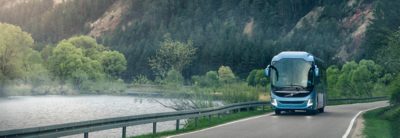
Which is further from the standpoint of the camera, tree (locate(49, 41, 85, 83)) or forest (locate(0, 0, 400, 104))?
tree (locate(49, 41, 85, 83))

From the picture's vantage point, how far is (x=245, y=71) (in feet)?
543

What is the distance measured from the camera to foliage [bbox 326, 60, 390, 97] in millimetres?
101938

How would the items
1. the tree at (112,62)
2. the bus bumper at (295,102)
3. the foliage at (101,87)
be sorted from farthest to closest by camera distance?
the tree at (112,62) < the foliage at (101,87) < the bus bumper at (295,102)

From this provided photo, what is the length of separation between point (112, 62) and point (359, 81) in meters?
52.8

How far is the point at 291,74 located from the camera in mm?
34062

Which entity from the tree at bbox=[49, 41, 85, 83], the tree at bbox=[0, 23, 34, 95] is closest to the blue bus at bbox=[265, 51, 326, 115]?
the tree at bbox=[0, 23, 34, 95]

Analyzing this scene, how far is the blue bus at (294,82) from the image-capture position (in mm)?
33562

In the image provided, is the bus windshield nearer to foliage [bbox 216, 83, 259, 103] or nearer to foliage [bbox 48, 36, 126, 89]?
foliage [bbox 216, 83, 259, 103]

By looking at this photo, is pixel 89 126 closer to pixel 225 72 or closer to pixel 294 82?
pixel 294 82

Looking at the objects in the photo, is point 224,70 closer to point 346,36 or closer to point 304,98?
point 346,36

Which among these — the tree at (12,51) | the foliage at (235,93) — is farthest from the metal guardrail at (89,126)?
the tree at (12,51)

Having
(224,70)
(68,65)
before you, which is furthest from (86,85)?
(224,70)

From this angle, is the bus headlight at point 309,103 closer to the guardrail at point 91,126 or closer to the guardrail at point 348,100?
the guardrail at point 91,126

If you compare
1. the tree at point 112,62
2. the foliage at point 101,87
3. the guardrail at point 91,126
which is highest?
the tree at point 112,62
